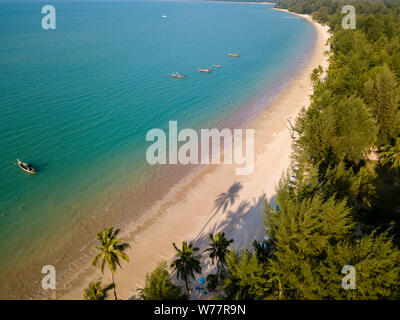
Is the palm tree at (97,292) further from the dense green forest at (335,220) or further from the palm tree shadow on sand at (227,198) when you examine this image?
the palm tree shadow on sand at (227,198)

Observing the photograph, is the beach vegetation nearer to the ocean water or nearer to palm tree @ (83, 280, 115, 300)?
palm tree @ (83, 280, 115, 300)

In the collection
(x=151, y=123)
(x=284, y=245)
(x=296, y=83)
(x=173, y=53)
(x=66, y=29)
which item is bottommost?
(x=284, y=245)

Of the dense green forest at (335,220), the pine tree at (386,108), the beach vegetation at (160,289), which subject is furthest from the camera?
the pine tree at (386,108)

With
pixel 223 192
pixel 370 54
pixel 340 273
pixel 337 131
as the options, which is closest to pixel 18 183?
pixel 223 192

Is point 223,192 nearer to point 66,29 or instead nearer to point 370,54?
point 370,54

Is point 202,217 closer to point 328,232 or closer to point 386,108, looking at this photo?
point 328,232

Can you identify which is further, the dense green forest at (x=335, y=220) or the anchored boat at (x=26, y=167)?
the anchored boat at (x=26, y=167)

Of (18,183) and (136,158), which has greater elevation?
(136,158)

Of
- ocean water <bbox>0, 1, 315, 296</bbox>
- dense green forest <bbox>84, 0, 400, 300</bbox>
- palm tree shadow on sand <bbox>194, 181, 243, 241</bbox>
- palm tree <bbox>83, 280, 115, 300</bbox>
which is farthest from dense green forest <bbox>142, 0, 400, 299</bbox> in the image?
ocean water <bbox>0, 1, 315, 296</bbox>

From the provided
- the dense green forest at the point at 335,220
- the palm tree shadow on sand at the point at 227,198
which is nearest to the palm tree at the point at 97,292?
the dense green forest at the point at 335,220
